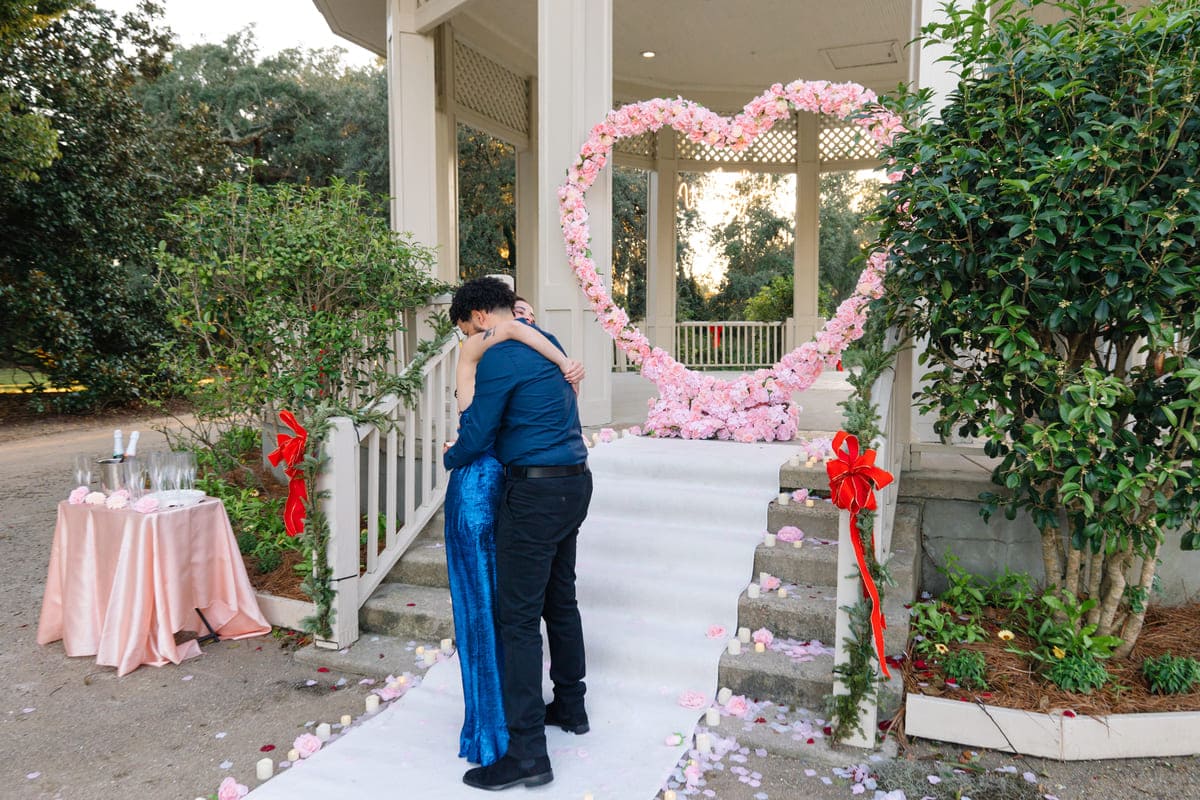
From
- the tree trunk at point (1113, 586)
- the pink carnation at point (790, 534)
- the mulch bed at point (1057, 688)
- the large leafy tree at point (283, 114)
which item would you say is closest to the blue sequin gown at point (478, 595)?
the mulch bed at point (1057, 688)

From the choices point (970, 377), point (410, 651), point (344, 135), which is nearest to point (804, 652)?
point (970, 377)

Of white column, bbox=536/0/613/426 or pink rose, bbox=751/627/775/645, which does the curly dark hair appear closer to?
pink rose, bbox=751/627/775/645

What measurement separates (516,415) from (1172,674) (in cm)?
232

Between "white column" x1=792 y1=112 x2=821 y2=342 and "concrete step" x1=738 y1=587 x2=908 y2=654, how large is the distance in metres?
8.03

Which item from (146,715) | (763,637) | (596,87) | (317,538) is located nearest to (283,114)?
(596,87)

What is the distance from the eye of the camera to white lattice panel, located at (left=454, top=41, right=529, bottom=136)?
7867 mm

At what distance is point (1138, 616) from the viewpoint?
9.23ft

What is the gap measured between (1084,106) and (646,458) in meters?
2.33

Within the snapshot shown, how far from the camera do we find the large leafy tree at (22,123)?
786 centimetres

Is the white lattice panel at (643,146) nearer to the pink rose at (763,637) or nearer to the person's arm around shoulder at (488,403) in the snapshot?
the pink rose at (763,637)

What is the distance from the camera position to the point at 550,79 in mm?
5055

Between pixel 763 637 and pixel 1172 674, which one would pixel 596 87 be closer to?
pixel 763 637

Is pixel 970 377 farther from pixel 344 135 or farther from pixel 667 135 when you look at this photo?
pixel 344 135

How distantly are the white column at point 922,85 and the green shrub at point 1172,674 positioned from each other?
1.26 metres
